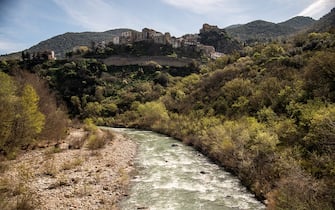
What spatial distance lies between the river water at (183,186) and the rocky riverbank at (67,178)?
112cm

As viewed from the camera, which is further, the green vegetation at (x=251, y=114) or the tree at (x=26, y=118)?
the tree at (x=26, y=118)

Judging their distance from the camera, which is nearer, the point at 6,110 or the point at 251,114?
the point at 6,110

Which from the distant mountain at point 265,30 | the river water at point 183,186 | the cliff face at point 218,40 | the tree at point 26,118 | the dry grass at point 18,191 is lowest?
the river water at point 183,186

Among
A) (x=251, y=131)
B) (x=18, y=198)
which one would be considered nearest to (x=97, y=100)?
(x=251, y=131)

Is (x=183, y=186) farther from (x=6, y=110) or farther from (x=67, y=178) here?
(x=6, y=110)

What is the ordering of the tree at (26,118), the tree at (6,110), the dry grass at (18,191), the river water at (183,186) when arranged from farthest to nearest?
the tree at (26,118) < the tree at (6,110) < the river water at (183,186) < the dry grass at (18,191)

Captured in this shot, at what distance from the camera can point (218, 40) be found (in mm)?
137000

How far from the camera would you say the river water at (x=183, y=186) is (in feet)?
56.3

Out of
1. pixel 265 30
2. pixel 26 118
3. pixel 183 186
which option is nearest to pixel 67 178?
pixel 26 118

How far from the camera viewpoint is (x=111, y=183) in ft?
68.4

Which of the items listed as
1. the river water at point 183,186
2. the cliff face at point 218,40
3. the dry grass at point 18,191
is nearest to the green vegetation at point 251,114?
the river water at point 183,186

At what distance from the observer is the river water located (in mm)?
17156

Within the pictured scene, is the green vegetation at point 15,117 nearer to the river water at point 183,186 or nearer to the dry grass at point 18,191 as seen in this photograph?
the dry grass at point 18,191

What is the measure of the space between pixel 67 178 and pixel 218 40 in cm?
12385
